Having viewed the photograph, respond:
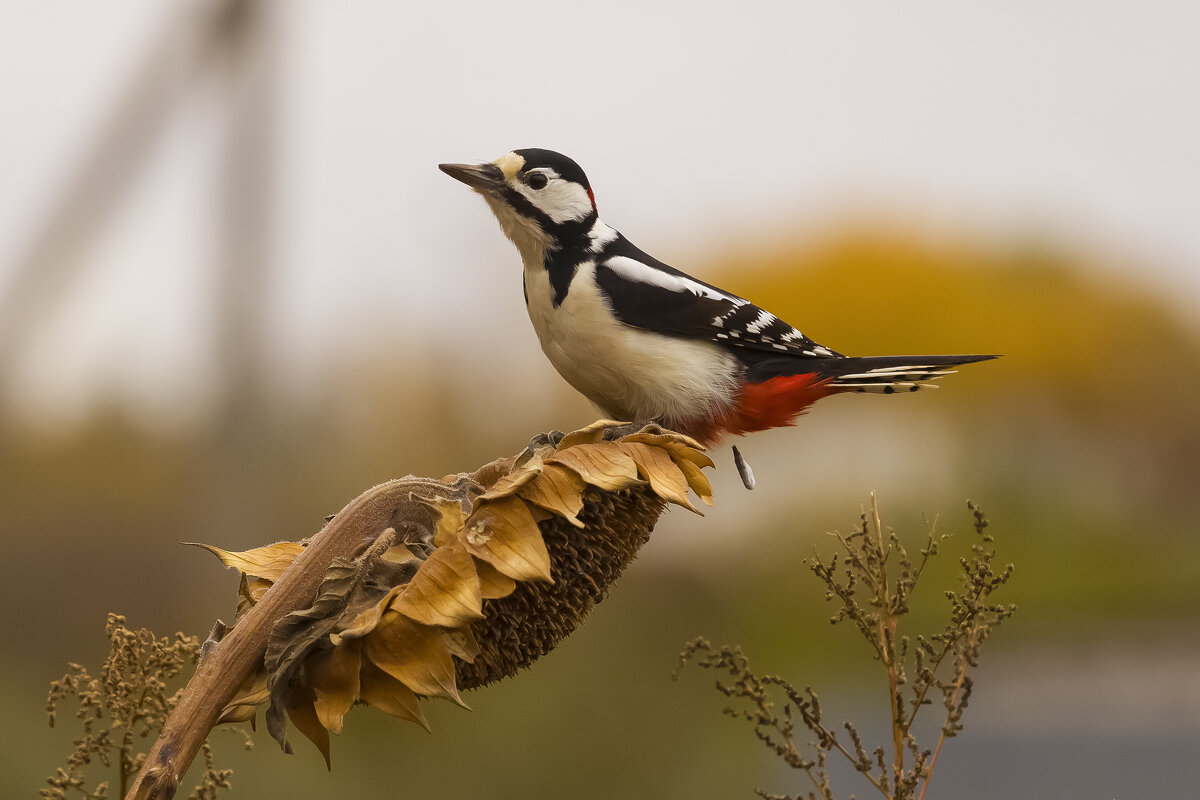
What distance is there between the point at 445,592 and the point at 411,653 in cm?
3

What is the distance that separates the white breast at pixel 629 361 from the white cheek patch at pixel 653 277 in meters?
0.02

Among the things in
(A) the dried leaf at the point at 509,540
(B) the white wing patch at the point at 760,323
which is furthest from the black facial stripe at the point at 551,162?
(A) the dried leaf at the point at 509,540

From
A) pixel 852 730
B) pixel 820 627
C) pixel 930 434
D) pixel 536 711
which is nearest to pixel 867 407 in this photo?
pixel 930 434

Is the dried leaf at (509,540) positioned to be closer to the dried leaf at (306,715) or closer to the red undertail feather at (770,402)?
the dried leaf at (306,715)

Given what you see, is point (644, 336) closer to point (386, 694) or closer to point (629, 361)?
point (629, 361)

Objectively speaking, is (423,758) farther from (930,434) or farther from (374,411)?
(930,434)

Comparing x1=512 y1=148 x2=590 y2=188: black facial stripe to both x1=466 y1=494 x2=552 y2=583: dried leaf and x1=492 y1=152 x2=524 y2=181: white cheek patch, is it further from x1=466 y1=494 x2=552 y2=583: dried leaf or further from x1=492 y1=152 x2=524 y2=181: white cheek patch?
x1=466 y1=494 x2=552 y2=583: dried leaf

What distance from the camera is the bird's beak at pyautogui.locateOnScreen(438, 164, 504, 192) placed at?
606 mm

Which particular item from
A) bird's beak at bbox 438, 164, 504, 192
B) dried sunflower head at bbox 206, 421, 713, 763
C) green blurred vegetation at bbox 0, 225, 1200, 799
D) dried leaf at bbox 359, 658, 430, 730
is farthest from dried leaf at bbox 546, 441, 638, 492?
green blurred vegetation at bbox 0, 225, 1200, 799

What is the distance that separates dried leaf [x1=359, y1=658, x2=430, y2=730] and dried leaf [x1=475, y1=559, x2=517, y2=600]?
2.0 inches

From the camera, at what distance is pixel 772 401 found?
62cm

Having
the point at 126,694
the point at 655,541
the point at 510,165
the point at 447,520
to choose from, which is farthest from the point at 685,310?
the point at 655,541

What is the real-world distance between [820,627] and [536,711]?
0.45 m

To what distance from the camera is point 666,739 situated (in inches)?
60.1
